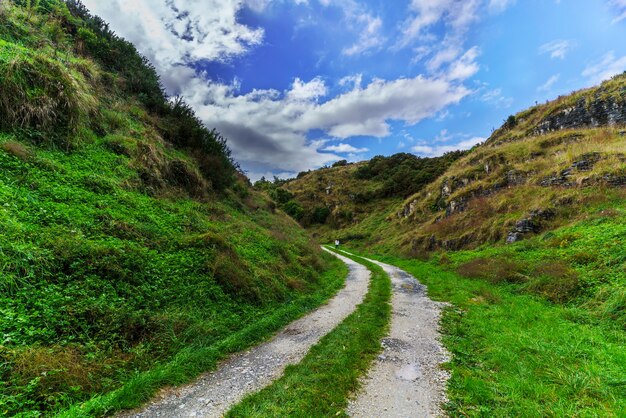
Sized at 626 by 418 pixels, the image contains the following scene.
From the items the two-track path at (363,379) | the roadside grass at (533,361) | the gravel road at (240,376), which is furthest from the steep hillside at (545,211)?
the gravel road at (240,376)

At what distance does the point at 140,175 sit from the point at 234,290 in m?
7.57

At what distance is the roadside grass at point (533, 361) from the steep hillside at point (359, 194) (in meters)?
37.7

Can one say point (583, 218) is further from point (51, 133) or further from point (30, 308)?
point (51, 133)

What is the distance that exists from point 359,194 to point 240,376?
68.2 m

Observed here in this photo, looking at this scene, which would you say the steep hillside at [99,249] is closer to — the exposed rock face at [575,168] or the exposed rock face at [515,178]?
the exposed rock face at [575,168]

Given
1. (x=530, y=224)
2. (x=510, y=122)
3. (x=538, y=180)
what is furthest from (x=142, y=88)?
(x=510, y=122)

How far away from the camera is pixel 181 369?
5.95 metres

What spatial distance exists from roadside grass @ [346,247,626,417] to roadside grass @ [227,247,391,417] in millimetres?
1874

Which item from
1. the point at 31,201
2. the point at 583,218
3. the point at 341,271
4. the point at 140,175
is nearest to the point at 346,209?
the point at 341,271

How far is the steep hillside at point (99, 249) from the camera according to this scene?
520 cm

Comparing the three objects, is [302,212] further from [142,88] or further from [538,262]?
[538,262]

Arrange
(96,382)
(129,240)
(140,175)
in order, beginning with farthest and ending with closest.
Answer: (140,175), (129,240), (96,382)

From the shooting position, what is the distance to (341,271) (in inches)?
862

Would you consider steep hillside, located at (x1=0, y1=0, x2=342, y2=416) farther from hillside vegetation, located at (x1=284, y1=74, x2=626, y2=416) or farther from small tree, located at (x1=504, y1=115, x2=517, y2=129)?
small tree, located at (x1=504, y1=115, x2=517, y2=129)
